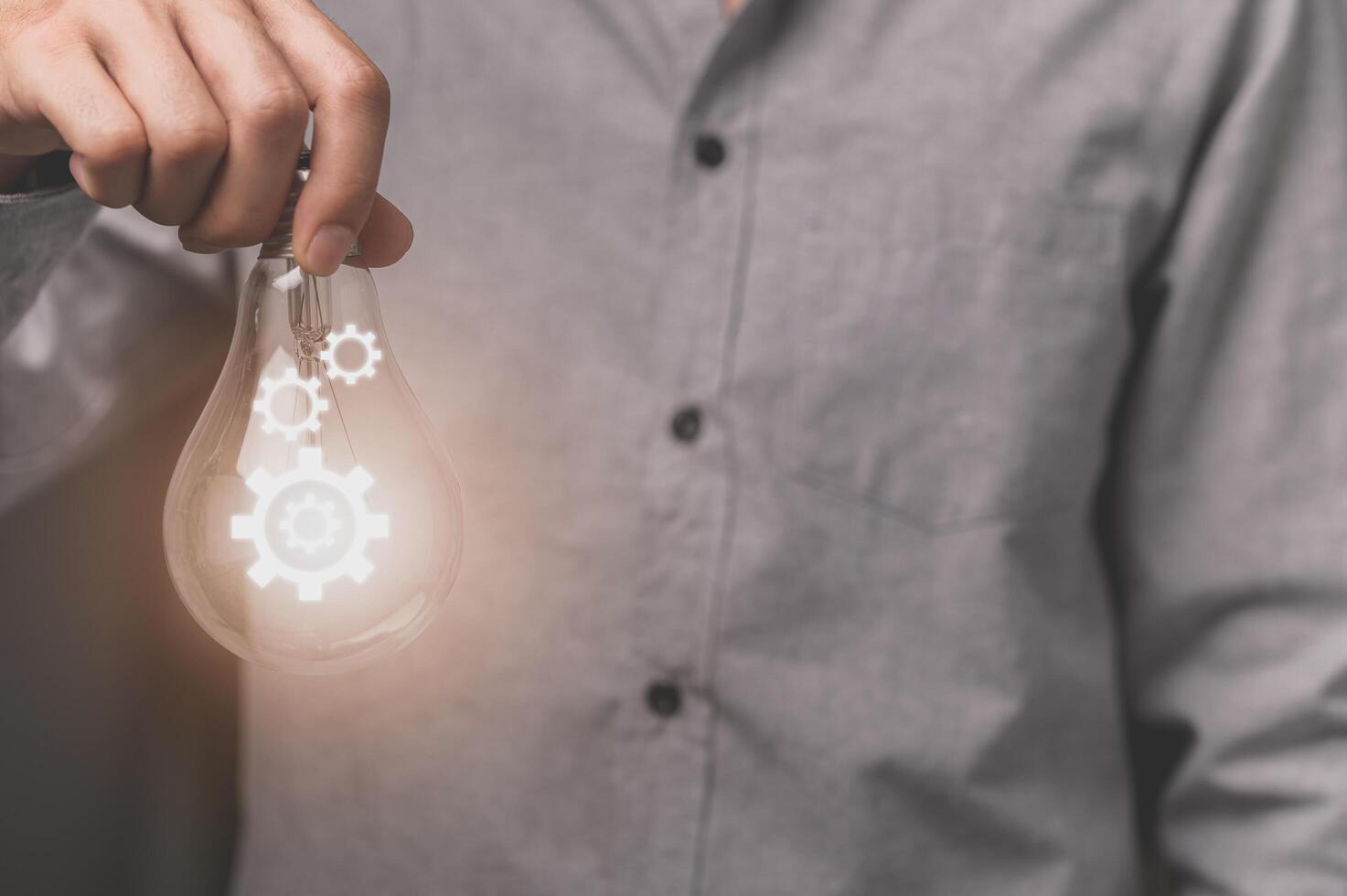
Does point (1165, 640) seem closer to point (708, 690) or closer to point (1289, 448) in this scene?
point (1289, 448)

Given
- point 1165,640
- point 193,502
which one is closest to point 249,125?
point 193,502

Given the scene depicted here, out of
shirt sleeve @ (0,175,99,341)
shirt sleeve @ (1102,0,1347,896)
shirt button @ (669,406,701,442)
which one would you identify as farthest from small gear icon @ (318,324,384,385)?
shirt sleeve @ (1102,0,1347,896)

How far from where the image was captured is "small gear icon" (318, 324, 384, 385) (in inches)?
11.1

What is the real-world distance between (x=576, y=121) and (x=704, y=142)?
0.09 meters

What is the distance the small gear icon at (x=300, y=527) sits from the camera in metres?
0.27

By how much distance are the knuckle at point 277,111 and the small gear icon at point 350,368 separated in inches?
2.2

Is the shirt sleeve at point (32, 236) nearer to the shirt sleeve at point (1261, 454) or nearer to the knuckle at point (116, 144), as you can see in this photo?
the knuckle at point (116, 144)

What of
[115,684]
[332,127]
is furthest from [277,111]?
[115,684]

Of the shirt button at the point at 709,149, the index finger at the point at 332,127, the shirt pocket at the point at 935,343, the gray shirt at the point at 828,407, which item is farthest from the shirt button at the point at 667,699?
the index finger at the point at 332,127

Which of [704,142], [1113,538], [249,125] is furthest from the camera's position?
[1113,538]

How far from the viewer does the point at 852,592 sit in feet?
2.14

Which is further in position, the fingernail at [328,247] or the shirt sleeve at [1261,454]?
the shirt sleeve at [1261,454]

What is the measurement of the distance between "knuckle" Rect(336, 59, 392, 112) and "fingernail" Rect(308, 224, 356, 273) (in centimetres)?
4

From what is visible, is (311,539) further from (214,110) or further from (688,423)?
(688,423)
